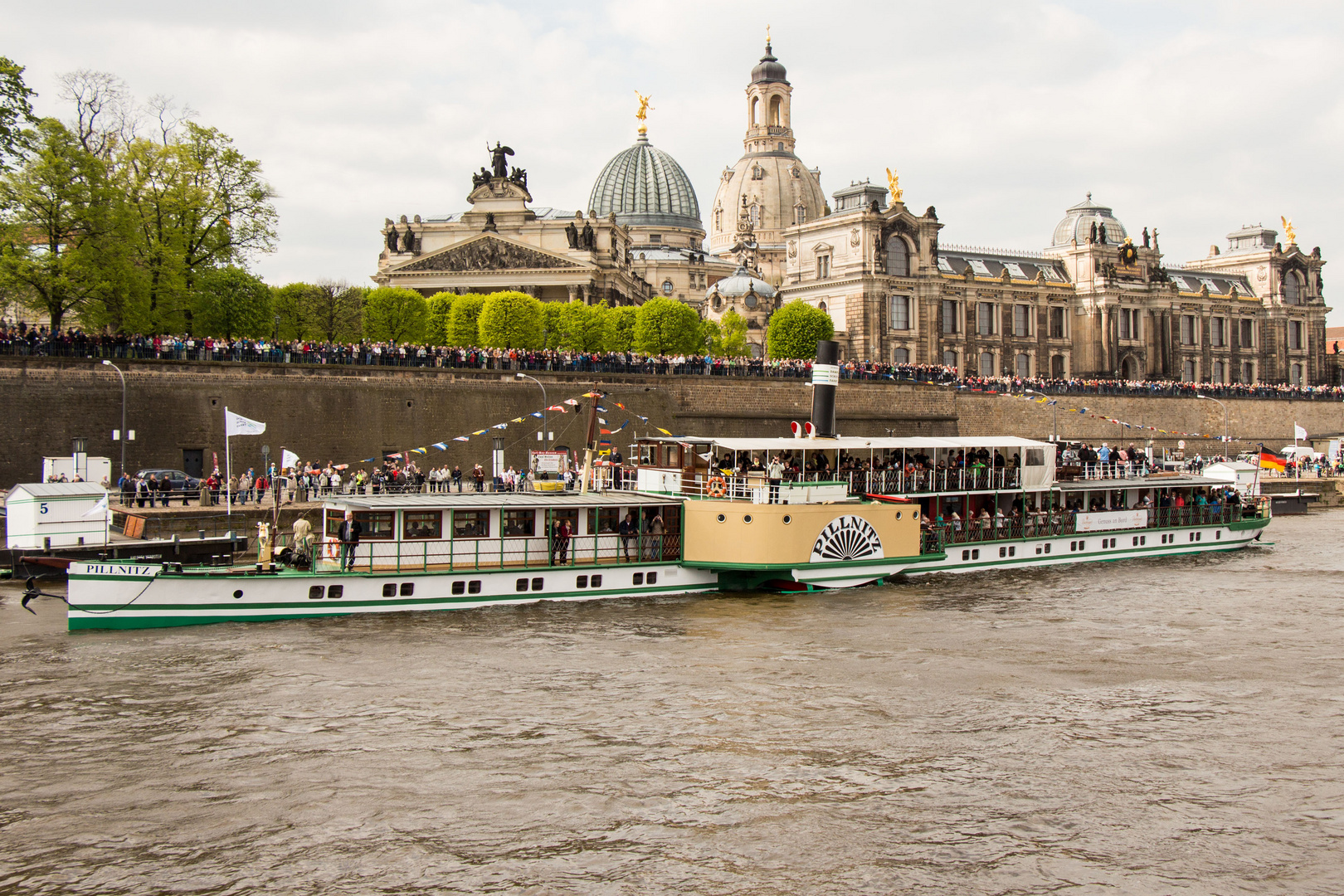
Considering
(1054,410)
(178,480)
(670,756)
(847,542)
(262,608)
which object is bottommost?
(670,756)

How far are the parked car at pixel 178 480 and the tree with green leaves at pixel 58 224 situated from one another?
7623 mm

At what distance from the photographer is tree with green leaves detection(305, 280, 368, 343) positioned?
2290 inches

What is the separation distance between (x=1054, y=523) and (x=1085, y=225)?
67.5m

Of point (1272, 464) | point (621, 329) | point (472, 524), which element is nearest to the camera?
point (472, 524)

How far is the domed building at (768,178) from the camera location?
417ft

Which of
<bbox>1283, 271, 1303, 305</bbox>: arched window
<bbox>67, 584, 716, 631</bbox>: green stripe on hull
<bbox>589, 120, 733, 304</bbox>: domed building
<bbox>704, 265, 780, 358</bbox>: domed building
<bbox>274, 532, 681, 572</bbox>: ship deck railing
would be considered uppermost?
<bbox>589, 120, 733, 304</bbox>: domed building

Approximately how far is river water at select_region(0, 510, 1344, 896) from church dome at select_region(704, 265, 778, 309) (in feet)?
240

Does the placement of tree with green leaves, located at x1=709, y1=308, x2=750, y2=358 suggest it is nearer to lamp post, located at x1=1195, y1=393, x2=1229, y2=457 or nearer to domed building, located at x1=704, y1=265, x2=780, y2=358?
domed building, located at x1=704, y1=265, x2=780, y2=358

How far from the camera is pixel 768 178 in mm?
127750

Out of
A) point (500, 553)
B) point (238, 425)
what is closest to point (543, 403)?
point (238, 425)

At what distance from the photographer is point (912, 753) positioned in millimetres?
15195

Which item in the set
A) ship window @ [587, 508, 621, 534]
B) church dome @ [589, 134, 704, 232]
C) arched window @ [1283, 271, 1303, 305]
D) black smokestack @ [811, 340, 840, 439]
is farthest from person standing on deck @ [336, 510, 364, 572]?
church dome @ [589, 134, 704, 232]

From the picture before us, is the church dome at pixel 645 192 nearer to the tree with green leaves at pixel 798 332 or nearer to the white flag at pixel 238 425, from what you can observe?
the tree with green leaves at pixel 798 332

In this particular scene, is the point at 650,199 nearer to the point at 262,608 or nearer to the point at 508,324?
the point at 508,324
